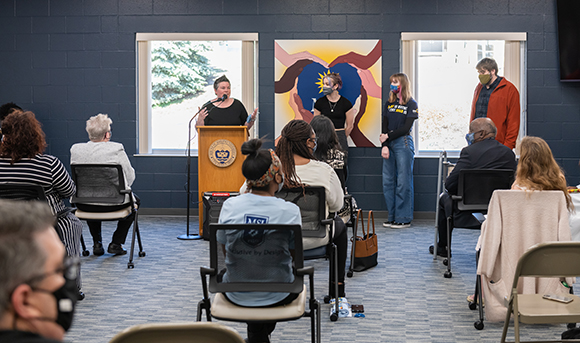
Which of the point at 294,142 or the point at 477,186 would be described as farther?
the point at 477,186

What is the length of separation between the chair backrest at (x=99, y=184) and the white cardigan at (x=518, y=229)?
107 inches

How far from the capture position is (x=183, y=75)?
268 inches

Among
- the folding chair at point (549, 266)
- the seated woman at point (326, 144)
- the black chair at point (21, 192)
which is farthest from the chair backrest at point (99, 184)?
the folding chair at point (549, 266)

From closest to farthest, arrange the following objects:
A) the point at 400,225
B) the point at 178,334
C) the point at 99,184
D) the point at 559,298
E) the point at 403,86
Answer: the point at 178,334 < the point at 559,298 < the point at 99,184 < the point at 403,86 < the point at 400,225

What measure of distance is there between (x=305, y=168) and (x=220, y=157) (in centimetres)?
242

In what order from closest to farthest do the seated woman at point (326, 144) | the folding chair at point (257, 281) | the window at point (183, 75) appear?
the folding chair at point (257, 281) < the seated woman at point (326, 144) < the window at point (183, 75)

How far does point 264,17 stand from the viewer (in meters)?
6.66

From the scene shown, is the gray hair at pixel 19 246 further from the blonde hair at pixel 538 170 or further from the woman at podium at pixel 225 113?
the woman at podium at pixel 225 113

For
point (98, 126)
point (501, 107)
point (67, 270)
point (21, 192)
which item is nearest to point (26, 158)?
point (21, 192)

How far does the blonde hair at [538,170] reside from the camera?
2.96 m

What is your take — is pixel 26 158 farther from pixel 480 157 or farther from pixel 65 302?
pixel 480 157

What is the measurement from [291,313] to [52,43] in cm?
597

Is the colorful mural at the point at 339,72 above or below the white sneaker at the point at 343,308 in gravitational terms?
above

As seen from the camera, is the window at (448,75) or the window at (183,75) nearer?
the window at (448,75)
